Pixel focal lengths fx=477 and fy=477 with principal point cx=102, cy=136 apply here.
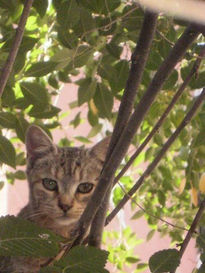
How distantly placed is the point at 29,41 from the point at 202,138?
0.47m

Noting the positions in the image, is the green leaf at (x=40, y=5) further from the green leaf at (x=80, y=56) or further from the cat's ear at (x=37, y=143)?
the cat's ear at (x=37, y=143)

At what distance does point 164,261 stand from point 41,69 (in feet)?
2.12

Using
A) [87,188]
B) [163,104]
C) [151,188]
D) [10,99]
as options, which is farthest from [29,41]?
[151,188]

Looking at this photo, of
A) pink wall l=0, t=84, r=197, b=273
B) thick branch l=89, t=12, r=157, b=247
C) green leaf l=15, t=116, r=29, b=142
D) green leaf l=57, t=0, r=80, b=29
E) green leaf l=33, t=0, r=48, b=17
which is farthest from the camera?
pink wall l=0, t=84, r=197, b=273

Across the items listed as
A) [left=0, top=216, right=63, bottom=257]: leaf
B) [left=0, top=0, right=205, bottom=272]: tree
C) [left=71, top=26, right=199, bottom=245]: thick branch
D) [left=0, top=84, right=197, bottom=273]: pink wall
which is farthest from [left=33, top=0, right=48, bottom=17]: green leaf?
[left=0, top=84, right=197, bottom=273]: pink wall

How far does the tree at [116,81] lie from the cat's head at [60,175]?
164 mm

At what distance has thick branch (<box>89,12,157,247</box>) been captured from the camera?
0.81 meters

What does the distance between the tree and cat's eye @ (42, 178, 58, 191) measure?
0.22m

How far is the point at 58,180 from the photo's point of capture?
1.82 meters

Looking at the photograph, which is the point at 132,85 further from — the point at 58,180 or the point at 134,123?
the point at 58,180

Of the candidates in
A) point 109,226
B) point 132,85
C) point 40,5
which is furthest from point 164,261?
point 109,226

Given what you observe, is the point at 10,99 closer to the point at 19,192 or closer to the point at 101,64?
the point at 101,64

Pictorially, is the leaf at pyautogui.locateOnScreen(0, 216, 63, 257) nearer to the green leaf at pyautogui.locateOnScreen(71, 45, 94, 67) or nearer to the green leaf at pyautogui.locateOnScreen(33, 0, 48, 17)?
the green leaf at pyautogui.locateOnScreen(71, 45, 94, 67)

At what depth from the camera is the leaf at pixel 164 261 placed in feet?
2.51
